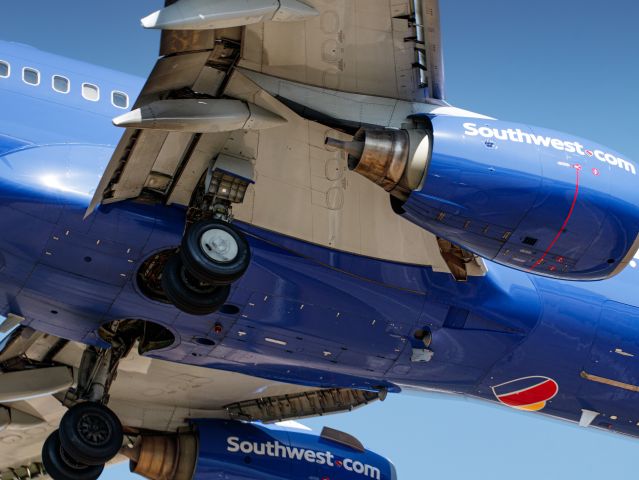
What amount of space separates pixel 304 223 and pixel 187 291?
1983 mm

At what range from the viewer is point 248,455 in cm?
1866

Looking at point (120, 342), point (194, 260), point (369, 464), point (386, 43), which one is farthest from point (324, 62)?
point (369, 464)

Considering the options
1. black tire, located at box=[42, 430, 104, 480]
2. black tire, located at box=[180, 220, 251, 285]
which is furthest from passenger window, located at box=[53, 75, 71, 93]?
black tire, located at box=[42, 430, 104, 480]

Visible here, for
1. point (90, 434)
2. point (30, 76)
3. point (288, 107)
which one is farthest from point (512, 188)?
point (90, 434)

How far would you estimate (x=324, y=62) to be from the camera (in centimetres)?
1359

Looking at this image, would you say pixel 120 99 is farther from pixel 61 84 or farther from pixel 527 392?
pixel 527 392

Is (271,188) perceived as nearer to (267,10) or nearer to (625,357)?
(267,10)

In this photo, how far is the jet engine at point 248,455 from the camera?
1844cm

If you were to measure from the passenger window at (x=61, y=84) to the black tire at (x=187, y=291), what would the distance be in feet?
9.12

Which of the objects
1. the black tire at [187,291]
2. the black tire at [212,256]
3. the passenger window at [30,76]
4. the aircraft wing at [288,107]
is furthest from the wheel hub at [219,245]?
the passenger window at [30,76]

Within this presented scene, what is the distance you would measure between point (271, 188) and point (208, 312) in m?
1.80

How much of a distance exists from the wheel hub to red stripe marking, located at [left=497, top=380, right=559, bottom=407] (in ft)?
19.4

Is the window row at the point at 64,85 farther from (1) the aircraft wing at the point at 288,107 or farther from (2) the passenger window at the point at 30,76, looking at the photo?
(1) the aircraft wing at the point at 288,107

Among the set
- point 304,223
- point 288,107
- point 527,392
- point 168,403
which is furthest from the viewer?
point 168,403
